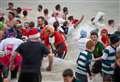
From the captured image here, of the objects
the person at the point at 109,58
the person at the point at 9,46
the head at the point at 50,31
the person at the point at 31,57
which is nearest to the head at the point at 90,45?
the person at the point at 109,58

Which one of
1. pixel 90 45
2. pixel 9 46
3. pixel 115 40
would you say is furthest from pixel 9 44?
pixel 115 40

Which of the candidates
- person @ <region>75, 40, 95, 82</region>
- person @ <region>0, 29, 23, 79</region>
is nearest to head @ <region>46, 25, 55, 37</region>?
person @ <region>0, 29, 23, 79</region>

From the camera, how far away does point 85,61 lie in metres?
10.1

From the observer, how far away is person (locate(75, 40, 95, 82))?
396 inches

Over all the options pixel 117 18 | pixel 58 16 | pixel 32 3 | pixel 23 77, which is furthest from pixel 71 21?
pixel 32 3

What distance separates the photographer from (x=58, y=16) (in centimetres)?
1855

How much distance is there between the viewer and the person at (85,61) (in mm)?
10055

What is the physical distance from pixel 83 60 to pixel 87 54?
170 mm

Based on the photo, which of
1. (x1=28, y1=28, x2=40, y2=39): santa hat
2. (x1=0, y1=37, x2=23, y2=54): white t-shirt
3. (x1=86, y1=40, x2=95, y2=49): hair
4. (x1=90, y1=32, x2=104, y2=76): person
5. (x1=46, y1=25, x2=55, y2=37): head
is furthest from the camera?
(x1=46, y1=25, x2=55, y2=37): head

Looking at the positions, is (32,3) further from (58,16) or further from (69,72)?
(69,72)

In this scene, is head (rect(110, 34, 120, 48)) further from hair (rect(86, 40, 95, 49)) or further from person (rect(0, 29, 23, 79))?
person (rect(0, 29, 23, 79))

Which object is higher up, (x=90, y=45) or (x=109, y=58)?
(x=90, y=45)

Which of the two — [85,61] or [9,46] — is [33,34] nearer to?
[9,46]

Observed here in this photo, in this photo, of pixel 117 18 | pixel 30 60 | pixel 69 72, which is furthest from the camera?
pixel 117 18
